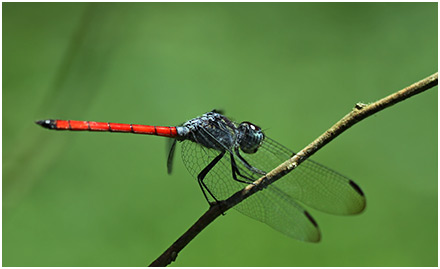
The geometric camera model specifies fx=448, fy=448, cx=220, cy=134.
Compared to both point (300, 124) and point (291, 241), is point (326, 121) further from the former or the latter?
point (291, 241)

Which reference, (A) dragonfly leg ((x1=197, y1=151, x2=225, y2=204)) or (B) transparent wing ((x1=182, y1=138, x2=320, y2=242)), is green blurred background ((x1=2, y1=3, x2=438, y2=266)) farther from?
(A) dragonfly leg ((x1=197, y1=151, x2=225, y2=204))

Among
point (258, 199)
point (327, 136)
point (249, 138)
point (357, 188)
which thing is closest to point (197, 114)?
point (249, 138)

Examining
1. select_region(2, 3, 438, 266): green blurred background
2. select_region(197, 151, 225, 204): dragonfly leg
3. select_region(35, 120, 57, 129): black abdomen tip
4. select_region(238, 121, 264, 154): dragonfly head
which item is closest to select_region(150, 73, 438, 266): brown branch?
select_region(197, 151, 225, 204): dragonfly leg

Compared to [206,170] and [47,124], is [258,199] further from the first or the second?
[47,124]

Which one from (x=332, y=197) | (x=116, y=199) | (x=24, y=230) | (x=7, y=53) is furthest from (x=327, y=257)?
(x=7, y=53)

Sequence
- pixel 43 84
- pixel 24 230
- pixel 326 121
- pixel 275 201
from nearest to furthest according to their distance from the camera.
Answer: pixel 275 201 < pixel 24 230 < pixel 326 121 < pixel 43 84

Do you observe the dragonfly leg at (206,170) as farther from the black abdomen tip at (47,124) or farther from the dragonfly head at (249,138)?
the black abdomen tip at (47,124)
